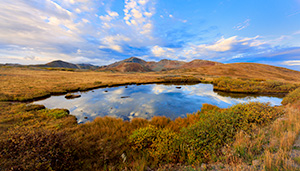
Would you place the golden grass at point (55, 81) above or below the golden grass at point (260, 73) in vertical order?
below

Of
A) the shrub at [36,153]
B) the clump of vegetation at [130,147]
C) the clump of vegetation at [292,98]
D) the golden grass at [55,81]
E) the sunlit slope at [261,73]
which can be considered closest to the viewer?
the shrub at [36,153]

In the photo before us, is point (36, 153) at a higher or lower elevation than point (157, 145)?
higher

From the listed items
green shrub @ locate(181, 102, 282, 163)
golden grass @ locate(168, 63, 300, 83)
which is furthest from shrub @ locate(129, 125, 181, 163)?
golden grass @ locate(168, 63, 300, 83)

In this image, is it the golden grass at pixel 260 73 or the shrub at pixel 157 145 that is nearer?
the shrub at pixel 157 145

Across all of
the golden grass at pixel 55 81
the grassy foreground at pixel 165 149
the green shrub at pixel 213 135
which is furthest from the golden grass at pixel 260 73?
the grassy foreground at pixel 165 149

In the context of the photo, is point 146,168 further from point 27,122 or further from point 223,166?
point 27,122

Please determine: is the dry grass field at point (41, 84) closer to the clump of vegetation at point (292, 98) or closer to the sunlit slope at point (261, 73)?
the clump of vegetation at point (292, 98)

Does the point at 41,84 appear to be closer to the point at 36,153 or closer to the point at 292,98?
the point at 36,153

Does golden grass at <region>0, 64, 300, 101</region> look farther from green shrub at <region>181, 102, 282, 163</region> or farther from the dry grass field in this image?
green shrub at <region>181, 102, 282, 163</region>

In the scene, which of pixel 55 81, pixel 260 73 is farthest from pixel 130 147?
pixel 260 73

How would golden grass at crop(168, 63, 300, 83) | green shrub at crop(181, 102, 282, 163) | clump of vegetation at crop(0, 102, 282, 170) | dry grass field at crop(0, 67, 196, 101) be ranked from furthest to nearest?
golden grass at crop(168, 63, 300, 83)
dry grass field at crop(0, 67, 196, 101)
green shrub at crop(181, 102, 282, 163)
clump of vegetation at crop(0, 102, 282, 170)

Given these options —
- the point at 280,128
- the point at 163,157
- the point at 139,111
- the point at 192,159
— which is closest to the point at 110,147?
the point at 163,157

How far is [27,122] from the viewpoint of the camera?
911 cm

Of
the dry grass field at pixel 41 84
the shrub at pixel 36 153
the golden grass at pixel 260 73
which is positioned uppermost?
the golden grass at pixel 260 73
